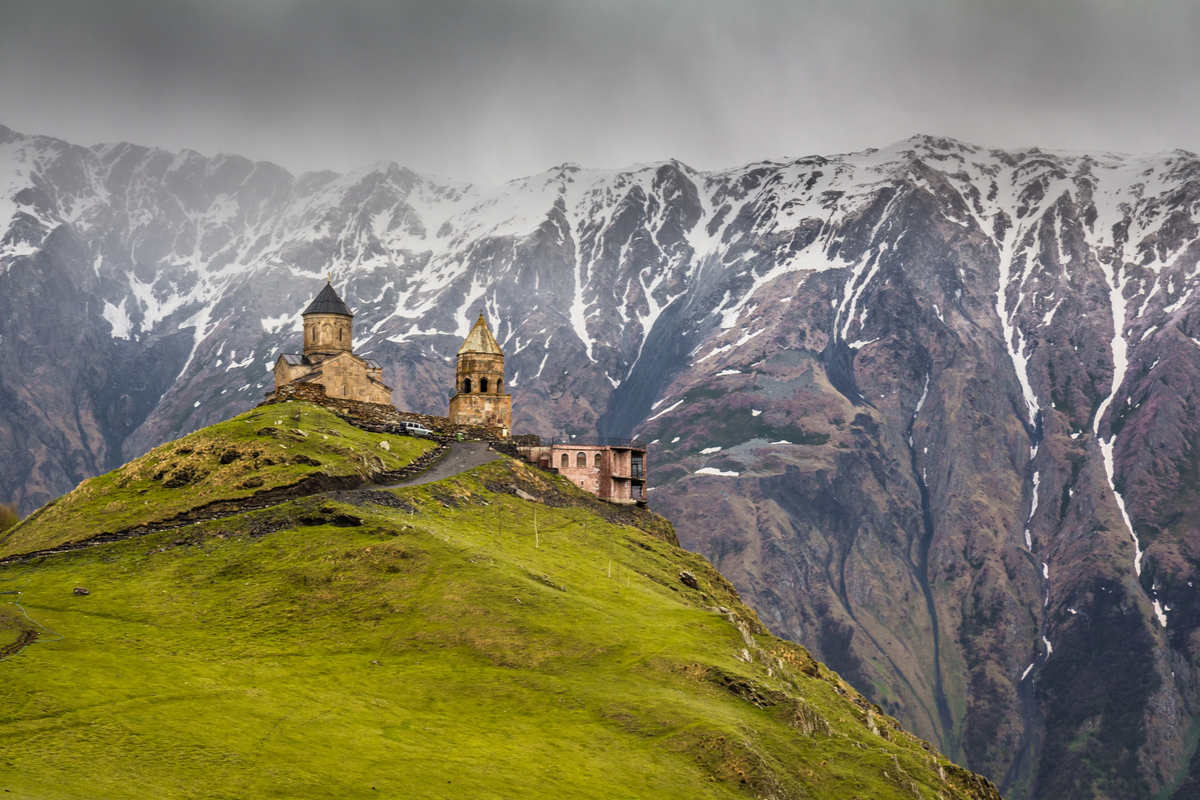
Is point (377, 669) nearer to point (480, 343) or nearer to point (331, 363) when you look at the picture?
point (480, 343)

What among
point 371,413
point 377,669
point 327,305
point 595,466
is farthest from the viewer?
point 327,305

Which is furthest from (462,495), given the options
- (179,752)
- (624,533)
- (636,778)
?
(179,752)

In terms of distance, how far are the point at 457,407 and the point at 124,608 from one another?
77.0 meters

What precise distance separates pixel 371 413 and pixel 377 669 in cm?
6683

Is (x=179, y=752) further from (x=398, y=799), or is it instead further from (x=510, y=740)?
(x=510, y=740)

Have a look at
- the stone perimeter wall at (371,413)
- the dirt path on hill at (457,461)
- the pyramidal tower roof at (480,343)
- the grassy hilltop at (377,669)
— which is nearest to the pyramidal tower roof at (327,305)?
the pyramidal tower roof at (480,343)

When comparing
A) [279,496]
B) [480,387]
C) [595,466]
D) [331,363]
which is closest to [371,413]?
[480,387]

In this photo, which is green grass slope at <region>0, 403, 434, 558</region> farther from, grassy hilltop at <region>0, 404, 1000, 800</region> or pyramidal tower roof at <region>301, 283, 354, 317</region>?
pyramidal tower roof at <region>301, 283, 354, 317</region>

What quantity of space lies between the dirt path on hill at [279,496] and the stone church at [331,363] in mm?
30385

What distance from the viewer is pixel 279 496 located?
9788 centimetres

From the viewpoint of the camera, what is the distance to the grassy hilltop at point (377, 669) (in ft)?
175

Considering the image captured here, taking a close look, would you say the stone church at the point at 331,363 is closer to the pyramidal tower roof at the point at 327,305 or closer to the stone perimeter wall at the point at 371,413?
the pyramidal tower roof at the point at 327,305

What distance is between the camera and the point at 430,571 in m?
82.9

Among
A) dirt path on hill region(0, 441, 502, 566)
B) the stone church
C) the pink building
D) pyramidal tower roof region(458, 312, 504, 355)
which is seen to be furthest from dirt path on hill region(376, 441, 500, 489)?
the stone church
